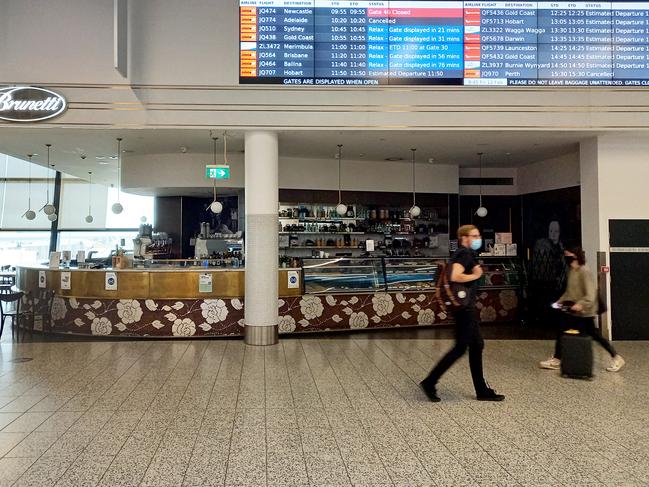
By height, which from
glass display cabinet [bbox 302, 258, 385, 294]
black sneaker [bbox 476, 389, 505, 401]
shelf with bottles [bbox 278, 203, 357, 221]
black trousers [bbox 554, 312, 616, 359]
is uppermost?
shelf with bottles [bbox 278, 203, 357, 221]

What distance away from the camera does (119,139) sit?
8.97 m

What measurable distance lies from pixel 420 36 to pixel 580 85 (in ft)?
8.10

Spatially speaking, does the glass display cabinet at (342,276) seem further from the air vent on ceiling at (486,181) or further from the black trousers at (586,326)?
the air vent on ceiling at (486,181)

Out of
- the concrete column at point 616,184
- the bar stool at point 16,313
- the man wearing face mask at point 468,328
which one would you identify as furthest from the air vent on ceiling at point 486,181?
the bar stool at point 16,313

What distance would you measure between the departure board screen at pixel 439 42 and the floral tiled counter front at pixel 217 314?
11.6 ft

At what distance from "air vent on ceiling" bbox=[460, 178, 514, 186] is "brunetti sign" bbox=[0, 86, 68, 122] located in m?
8.91

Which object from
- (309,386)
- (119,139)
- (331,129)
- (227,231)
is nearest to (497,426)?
(309,386)

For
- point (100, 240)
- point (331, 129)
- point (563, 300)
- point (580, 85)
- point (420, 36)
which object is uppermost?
point (420, 36)

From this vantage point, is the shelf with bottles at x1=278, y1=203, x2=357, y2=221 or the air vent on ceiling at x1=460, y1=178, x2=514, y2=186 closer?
the shelf with bottles at x1=278, y1=203, x2=357, y2=221

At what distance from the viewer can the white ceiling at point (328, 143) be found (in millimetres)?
8203

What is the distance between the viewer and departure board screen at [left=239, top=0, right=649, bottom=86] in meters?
7.48

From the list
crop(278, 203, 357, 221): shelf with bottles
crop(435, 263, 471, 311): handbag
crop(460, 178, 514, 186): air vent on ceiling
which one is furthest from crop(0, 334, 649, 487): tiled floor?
crop(460, 178, 514, 186): air vent on ceiling

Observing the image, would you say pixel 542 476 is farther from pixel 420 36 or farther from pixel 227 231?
pixel 227 231

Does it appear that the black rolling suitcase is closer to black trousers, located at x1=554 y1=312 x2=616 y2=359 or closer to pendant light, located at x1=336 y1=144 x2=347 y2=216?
black trousers, located at x1=554 y1=312 x2=616 y2=359
